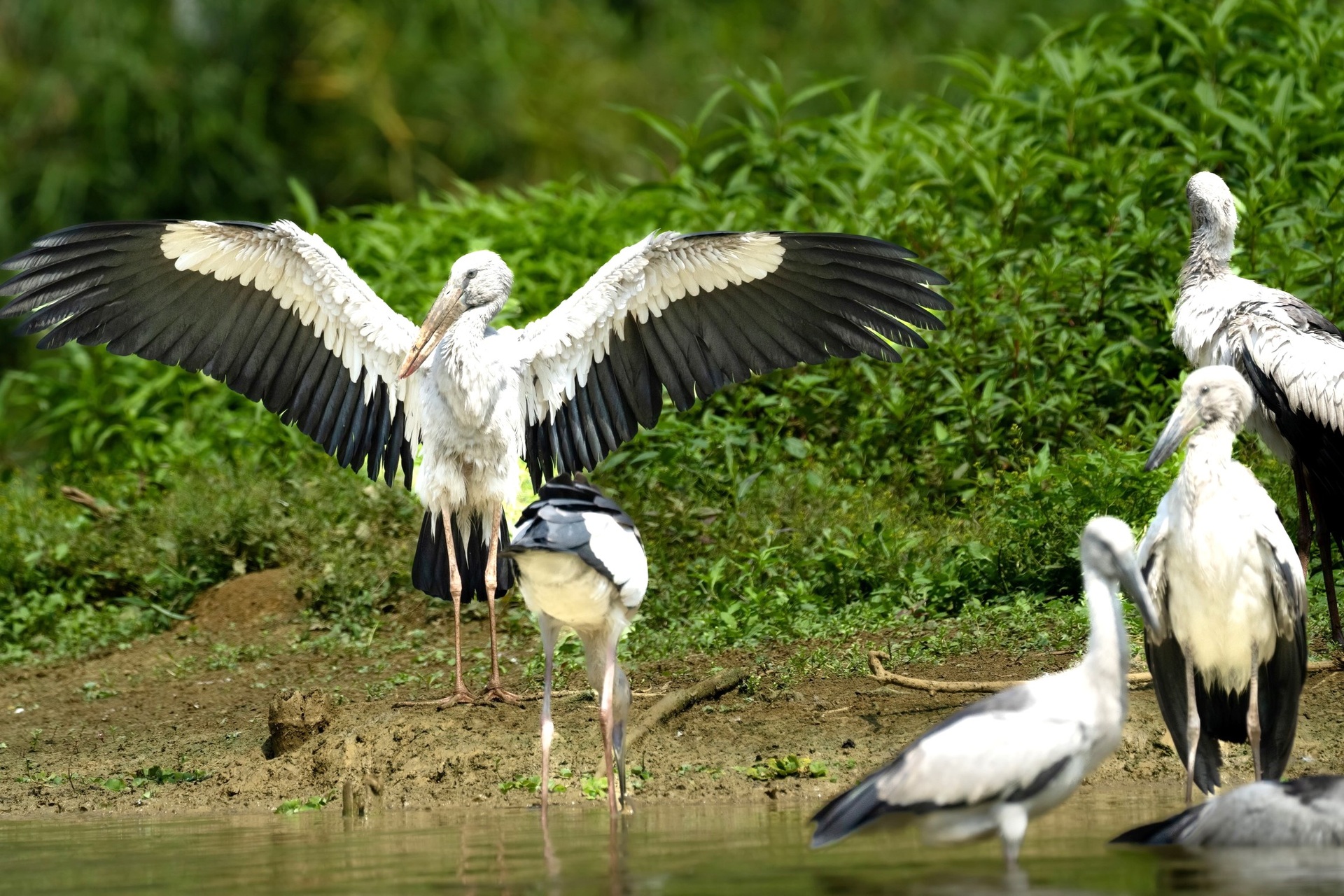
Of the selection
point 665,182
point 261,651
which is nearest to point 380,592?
point 261,651

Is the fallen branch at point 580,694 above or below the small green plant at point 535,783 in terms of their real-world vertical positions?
above

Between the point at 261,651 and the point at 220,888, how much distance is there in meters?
3.47

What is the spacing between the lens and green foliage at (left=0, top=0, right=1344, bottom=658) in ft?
22.0

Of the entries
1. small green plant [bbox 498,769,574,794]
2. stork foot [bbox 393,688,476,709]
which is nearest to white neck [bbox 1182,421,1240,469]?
small green plant [bbox 498,769,574,794]

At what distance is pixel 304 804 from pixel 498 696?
1.02 metres

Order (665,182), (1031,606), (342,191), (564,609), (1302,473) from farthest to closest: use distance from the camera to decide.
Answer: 1. (342,191)
2. (665,182)
3. (1031,606)
4. (1302,473)
5. (564,609)

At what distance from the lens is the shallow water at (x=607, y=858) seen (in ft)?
11.2

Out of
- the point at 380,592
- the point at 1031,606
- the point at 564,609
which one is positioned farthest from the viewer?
the point at 380,592

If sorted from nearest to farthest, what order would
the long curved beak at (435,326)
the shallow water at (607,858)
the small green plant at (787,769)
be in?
1. the shallow water at (607,858)
2. the small green plant at (787,769)
3. the long curved beak at (435,326)

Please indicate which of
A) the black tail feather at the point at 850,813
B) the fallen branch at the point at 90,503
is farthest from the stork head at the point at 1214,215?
the fallen branch at the point at 90,503

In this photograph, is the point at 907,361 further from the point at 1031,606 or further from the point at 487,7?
the point at 487,7

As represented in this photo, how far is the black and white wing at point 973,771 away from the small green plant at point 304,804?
2144 millimetres

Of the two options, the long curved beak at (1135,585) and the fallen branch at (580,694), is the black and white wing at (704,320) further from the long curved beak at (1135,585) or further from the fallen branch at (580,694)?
the long curved beak at (1135,585)

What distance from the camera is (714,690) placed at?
5.69 meters
